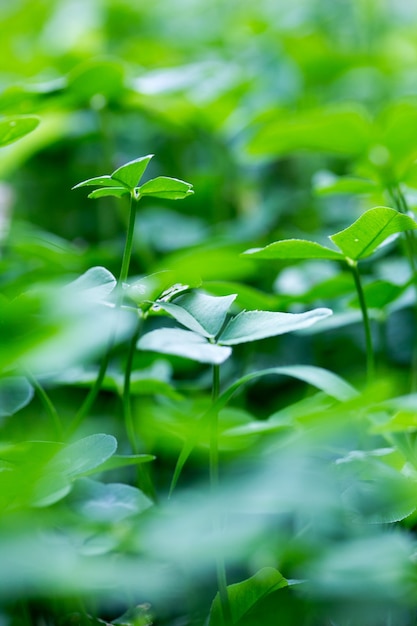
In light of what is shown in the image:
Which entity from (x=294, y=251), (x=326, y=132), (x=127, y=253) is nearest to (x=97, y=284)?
(x=127, y=253)

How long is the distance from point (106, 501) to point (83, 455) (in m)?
0.09

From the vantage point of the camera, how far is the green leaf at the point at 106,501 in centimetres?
49

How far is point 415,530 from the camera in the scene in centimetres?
65

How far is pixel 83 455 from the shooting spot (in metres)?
0.44

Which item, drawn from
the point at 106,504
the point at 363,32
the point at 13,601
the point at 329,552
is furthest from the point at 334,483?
the point at 363,32

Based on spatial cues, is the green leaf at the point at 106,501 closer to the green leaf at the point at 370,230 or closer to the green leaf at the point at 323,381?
the green leaf at the point at 323,381

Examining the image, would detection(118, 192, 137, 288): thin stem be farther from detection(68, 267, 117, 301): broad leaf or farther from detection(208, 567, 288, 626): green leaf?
detection(208, 567, 288, 626): green leaf

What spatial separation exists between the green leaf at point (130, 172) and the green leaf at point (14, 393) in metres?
0.20

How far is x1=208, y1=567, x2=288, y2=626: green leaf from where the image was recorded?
471 millimetres

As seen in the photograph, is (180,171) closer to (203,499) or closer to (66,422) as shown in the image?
(66,422)

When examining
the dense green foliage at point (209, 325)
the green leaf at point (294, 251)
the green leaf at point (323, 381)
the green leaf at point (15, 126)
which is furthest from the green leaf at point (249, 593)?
the green leaf at point (15, 126)

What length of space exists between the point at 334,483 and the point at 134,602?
27 centimetres

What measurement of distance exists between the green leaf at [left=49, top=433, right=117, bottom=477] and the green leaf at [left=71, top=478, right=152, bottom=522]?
2.5 inches

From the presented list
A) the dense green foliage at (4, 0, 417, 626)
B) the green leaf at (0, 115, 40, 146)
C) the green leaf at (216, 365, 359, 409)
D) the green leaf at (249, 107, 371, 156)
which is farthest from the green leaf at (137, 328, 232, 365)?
the green leaf at (249, 107, 371, 156)
